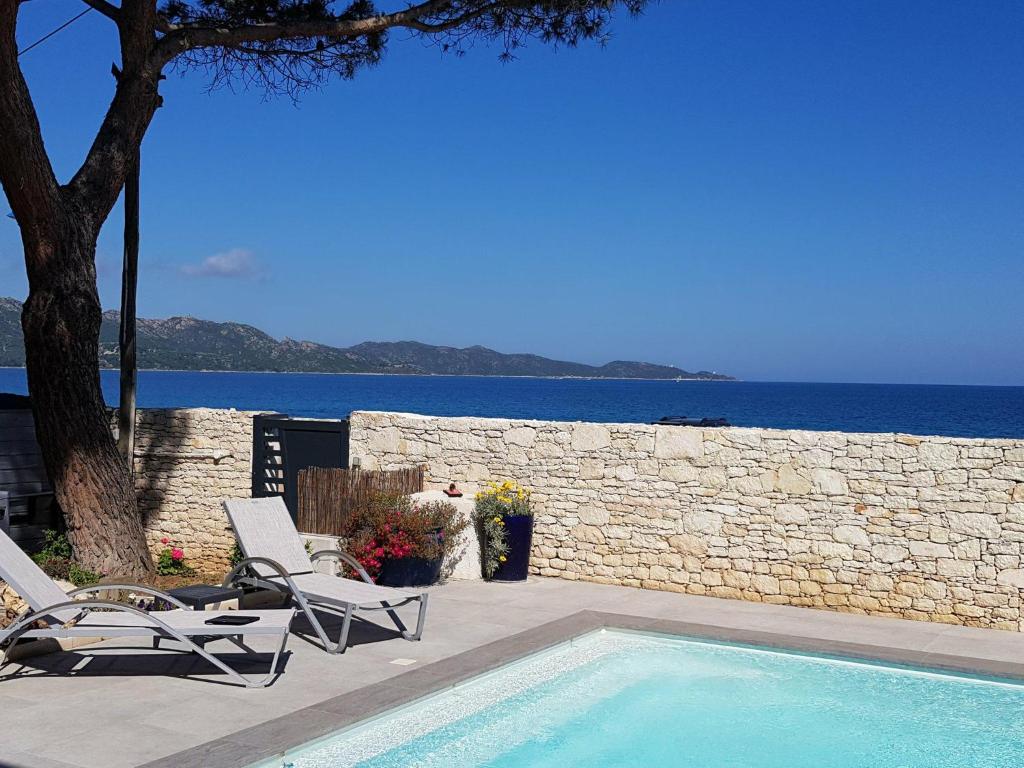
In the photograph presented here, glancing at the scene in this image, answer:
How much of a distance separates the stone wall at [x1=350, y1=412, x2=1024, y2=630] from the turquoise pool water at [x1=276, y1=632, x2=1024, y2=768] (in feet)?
5.43

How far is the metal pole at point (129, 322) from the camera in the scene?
1030 cm

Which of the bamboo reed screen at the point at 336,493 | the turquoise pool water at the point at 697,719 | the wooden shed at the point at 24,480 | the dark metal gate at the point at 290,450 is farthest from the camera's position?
the dark metal gate at the point at 290,450

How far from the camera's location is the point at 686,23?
18578mm

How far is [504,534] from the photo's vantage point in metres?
9.23

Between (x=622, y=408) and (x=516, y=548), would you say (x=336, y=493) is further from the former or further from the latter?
(x=622, y=408)

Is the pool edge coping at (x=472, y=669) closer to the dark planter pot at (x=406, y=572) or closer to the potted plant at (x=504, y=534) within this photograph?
the potted plant at (x=504, y=534)

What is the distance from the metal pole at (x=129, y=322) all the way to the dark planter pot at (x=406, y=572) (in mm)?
3439

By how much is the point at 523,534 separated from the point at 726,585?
→ 193 cm

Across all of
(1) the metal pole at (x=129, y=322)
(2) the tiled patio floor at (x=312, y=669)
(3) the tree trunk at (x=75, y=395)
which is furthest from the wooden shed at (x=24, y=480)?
(2) the tiled patio floor at (x=312, y=669)

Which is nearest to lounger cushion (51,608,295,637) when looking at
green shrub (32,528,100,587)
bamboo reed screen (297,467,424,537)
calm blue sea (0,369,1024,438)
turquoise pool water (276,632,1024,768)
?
turquoise pool water (276,632,1024,768)

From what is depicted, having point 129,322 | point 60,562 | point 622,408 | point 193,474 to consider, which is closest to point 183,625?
point 60,562

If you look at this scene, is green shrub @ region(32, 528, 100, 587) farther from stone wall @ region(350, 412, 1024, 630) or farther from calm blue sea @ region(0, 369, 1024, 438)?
calm blue sea @ region(0, 369, 1024, 438)

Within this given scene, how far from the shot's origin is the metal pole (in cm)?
1030

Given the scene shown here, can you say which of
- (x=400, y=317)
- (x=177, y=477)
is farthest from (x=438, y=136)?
(x=400, y=317)
